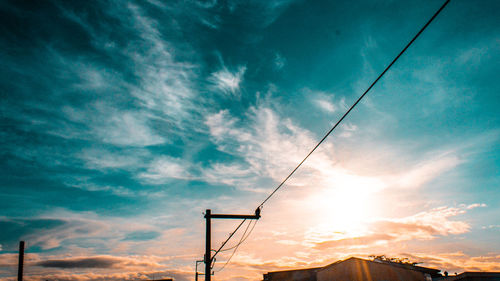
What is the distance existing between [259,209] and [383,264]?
19369 mm

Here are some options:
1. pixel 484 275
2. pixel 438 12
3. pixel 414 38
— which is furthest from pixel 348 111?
pixel 484 275

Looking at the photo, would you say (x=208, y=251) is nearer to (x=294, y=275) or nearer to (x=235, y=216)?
(x=235, y=216)

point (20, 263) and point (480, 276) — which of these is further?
point (480, 276)

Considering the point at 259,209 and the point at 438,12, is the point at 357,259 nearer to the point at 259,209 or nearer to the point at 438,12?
the point at 259,209

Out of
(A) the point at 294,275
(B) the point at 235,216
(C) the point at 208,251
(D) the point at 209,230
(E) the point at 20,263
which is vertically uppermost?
(B) the point at 235,216

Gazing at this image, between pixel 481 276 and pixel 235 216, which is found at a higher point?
pixel 235 216

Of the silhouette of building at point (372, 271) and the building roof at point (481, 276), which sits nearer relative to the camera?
the building roof at point (481, 276)

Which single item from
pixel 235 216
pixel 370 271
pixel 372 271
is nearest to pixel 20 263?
pixel 235 216

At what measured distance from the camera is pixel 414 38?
5.18 metres

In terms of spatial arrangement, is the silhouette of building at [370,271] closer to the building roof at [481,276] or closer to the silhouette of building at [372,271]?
the silhouette of building at [372,271]

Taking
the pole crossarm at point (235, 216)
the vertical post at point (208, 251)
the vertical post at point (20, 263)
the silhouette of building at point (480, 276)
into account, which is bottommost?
the silhouette of building at point (480, 276)

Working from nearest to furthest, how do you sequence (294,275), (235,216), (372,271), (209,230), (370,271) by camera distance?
(209,230) → (235,216) → (372,271) → (370,271) → (294,275)

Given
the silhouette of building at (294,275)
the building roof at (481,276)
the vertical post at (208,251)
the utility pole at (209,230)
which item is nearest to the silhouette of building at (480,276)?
the building roof at (481,276)

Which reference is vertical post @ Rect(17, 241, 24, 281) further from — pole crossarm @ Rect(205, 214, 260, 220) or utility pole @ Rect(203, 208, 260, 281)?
pole crossarm @ Rect(205, 214, 260, 220)
